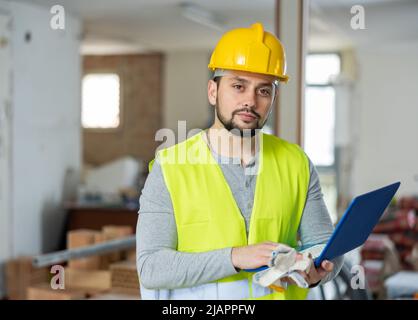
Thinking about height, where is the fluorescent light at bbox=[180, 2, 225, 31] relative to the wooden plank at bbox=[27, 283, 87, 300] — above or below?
above

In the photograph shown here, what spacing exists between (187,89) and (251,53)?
9.49m

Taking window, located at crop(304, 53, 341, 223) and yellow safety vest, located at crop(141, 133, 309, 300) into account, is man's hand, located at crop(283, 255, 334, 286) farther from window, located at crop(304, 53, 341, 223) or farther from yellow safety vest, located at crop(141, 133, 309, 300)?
window, located at crop(304, 53, 341, 223)

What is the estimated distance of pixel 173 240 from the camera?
5.44 ft

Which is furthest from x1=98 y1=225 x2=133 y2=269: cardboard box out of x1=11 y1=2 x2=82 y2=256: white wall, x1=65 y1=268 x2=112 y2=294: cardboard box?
x1=11 y1=2 x2=82 y2=256: white wall

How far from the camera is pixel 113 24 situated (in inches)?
316

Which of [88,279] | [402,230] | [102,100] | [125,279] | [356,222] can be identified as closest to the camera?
[356,222]

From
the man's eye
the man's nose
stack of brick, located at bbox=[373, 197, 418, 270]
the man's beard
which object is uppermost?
the man's eye

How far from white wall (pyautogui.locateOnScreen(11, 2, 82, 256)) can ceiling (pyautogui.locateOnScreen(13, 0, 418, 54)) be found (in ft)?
1.07

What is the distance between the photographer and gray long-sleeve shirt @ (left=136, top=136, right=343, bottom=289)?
5.20 ft

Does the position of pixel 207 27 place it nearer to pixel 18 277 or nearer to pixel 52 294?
pixel 18 277

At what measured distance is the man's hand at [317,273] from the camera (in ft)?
5.22

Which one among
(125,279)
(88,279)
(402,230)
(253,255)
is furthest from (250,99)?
(402,230)

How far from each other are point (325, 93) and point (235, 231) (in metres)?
8.73
